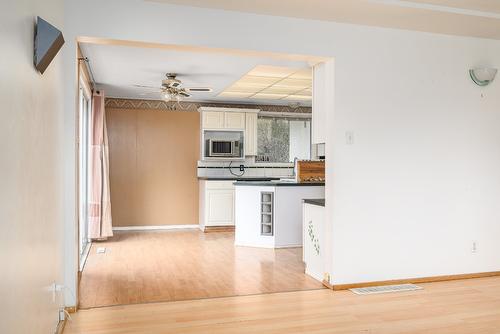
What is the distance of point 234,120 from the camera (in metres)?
8.42

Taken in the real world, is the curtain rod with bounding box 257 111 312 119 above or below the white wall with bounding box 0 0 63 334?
above

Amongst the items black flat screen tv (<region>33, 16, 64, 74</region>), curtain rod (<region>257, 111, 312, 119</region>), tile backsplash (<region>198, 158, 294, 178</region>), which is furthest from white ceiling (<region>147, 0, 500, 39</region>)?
tile backsplash (<region>198, 158, 294, 178</region>)

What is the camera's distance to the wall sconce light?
462 centimetres

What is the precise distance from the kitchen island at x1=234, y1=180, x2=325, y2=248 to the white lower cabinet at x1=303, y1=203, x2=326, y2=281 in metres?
1.38

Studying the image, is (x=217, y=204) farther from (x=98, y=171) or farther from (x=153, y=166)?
(x=98, y=171)

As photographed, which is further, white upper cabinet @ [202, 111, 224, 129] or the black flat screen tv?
white upper cabinet @ [202, 111, 224, 129]

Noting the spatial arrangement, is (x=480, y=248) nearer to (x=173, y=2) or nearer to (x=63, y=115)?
(x=173, y=2)

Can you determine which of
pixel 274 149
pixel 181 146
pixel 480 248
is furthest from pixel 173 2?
pixel 274 149

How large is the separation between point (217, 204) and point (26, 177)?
597 centimetres

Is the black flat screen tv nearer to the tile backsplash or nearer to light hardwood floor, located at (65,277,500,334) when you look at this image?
light hardwood floor, located at (65,277,500,334)

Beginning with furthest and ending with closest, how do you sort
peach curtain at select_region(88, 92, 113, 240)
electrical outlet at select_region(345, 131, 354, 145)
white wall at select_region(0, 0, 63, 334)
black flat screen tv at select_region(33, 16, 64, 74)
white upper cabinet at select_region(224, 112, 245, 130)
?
1. white upper cabinet at select_region(224, 112, 245, 130)
2. peach curtain at select_region(88, 92, 113, 240)
3. electrical outlet at select_region(345, 131, 354, 145)
4. black flat screen tv at select_region(33, 16, 64, 74)
5. white wall at select_region(0, 0, 63, 334)

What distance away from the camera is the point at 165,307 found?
12.1 feet

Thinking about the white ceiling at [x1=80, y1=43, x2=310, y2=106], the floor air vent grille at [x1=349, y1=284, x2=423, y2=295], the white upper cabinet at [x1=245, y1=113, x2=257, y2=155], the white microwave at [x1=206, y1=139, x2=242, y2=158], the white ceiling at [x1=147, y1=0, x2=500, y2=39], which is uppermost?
the white ceiling at [x1=147, y1=0, x2=500, y2=39]

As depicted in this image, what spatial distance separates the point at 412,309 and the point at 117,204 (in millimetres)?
5721
